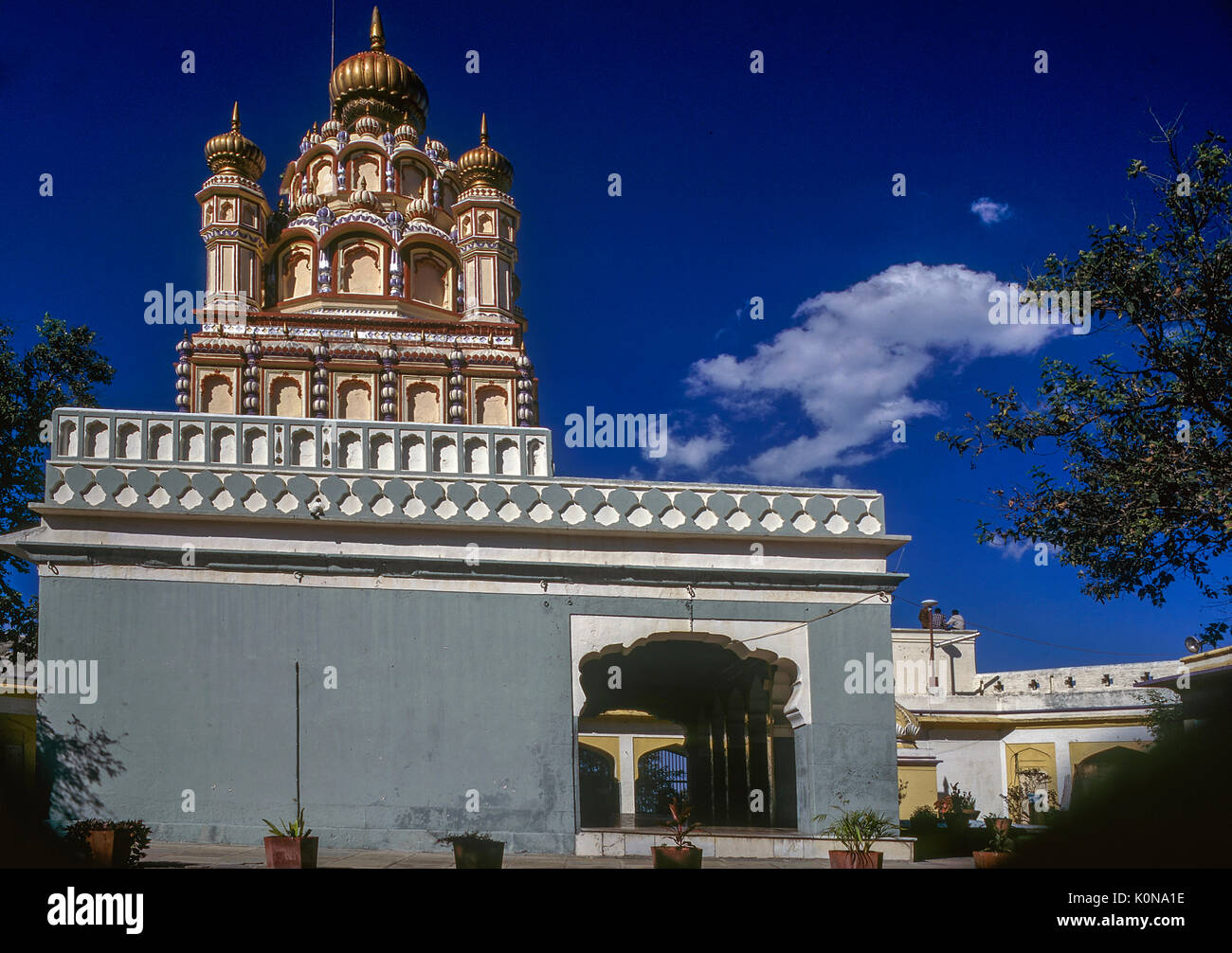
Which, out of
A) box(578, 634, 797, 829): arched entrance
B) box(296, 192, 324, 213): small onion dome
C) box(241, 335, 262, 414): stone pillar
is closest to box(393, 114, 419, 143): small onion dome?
box(296, 192, 324, 213): small onion dome

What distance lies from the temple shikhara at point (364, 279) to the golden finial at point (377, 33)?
2.98 ft

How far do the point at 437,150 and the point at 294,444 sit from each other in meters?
18.2

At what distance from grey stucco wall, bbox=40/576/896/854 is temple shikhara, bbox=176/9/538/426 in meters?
11.5

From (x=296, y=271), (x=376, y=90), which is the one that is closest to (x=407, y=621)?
(x=296, y=271)

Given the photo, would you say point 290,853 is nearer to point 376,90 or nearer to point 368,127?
point 368,127

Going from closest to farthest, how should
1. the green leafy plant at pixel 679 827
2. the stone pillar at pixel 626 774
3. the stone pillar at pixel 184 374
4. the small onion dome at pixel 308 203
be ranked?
the green leafy plant at pixel 679 827
the stone pillar at pixel 184 374
the small onion dome at pixel 308 203
the stone pillar at pixel 626 774

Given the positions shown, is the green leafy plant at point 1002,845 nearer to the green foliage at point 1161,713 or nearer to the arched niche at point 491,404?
the green foliage at point 1161,713

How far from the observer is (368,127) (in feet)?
Answer: 104

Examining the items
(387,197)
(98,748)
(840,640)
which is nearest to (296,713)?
(98,748)

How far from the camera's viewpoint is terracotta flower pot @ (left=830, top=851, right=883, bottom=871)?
12841mm

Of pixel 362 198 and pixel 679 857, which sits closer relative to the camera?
pixel 679 857

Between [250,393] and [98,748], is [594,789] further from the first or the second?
[98,748]

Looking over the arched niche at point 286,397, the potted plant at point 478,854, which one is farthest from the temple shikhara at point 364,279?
the potted plant at point 478,854

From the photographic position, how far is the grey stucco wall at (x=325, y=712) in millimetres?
14195
